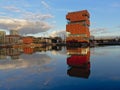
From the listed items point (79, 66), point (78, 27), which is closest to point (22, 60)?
point (79, 66)

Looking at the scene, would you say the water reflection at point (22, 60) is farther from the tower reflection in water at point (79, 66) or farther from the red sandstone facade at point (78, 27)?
the red sandstone facade at point (78, 27)

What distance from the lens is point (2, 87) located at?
16.8m

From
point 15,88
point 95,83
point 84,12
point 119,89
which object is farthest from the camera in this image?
point 84,12

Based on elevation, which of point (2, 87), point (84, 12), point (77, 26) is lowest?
point (2, 87)

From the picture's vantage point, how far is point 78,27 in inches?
6678

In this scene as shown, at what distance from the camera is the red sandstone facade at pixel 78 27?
→ 167 m

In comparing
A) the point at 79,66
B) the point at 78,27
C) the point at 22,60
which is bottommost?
the point at 22,60

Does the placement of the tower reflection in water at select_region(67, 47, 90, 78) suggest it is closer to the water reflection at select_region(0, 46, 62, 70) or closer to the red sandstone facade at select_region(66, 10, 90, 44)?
the water reflection at select_region(0, 46, 62, 70)

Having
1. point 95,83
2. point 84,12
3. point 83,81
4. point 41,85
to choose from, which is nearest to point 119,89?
point 95,83

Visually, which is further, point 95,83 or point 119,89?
point 95,83

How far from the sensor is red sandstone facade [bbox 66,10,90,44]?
16700 centimetres

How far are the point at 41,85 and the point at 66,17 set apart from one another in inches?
6396

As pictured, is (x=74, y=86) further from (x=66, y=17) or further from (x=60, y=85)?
(x=66, y=17)

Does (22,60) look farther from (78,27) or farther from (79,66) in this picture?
(78,27)
